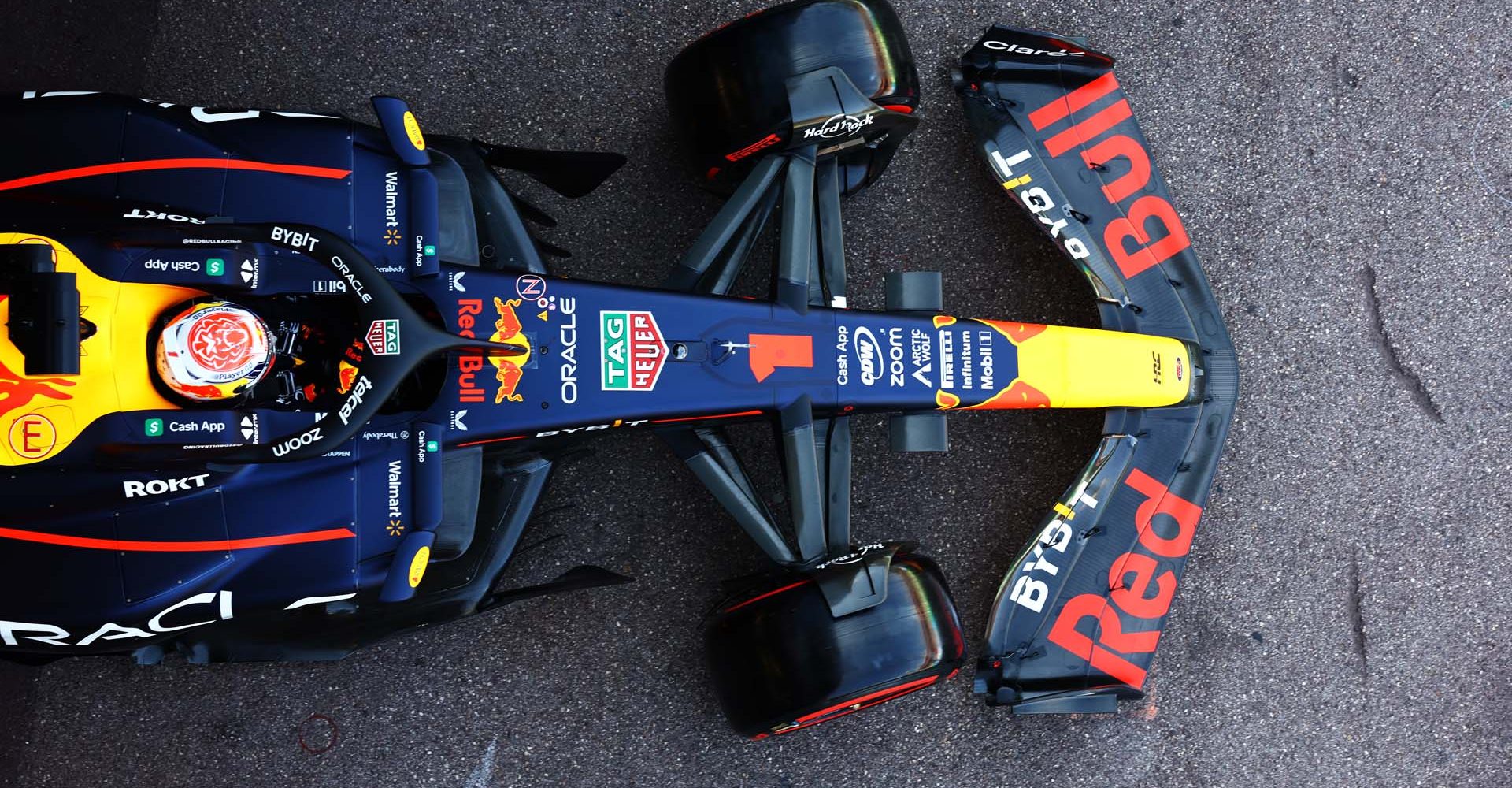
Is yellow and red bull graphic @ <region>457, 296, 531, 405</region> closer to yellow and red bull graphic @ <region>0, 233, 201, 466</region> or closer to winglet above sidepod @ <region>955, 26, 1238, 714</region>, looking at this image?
yellow and red bull graphic @ <region>0, 233, 201, 466</region>

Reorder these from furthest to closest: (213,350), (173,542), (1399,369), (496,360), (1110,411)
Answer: (1399,369) → (1110,411) → (496,360) → (173,542) → (213,350)

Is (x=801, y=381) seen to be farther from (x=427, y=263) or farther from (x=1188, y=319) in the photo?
(x=1188, y=319)

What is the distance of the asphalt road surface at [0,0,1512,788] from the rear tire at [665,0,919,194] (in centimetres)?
52

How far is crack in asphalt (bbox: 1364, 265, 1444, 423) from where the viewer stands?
11.5 feet

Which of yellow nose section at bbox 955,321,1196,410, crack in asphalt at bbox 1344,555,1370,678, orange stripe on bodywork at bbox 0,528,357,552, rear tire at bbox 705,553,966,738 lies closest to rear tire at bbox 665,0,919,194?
yellow nose section at bbox 955,321,1196,410

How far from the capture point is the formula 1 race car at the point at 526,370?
6.94ft

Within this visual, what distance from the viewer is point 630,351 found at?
254cm

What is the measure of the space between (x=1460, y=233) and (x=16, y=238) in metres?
4.84

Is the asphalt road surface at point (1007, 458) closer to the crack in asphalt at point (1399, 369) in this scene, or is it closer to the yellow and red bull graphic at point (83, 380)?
the crack in asphalt at point (1399, 369)

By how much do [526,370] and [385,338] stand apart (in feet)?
1.46

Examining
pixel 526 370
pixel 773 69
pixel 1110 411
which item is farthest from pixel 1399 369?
pixel 526 370

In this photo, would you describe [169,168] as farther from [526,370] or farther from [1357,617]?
[1357,617]

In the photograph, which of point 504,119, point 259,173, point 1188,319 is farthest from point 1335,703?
point 259,173

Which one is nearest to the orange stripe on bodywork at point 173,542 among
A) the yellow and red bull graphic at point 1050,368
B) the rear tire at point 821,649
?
the rear tire at point 821,649
